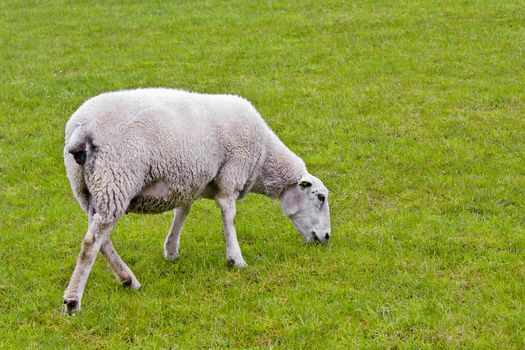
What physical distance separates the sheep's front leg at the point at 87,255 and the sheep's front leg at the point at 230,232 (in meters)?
1.66

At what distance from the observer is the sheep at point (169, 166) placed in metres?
6.61

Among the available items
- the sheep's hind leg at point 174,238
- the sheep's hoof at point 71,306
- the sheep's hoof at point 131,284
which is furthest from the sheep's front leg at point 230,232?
the sheep's hoof at point 71,306

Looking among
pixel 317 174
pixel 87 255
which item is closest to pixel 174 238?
pixel 87 255

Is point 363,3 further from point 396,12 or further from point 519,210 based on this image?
point 519,210

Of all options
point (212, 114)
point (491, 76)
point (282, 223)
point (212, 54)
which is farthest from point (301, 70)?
point (212, 114)

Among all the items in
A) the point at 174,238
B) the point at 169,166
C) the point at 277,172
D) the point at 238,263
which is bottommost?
the point at 238,263

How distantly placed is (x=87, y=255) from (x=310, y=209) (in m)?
3.00

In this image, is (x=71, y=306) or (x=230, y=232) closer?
(x=71, y=306)

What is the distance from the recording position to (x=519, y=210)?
9.25 metres

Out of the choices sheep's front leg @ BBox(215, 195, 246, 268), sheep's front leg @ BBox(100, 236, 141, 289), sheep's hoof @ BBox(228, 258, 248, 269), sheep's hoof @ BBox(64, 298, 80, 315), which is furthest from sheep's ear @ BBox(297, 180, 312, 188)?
sheep's hoof @ BBox(64, 298, 80, 315)

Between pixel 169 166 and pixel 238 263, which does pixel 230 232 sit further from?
pixel 169 166

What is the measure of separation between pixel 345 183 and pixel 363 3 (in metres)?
12.6

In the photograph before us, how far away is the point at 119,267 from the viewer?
23.6 ft

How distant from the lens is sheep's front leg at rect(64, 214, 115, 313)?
21.5ft
